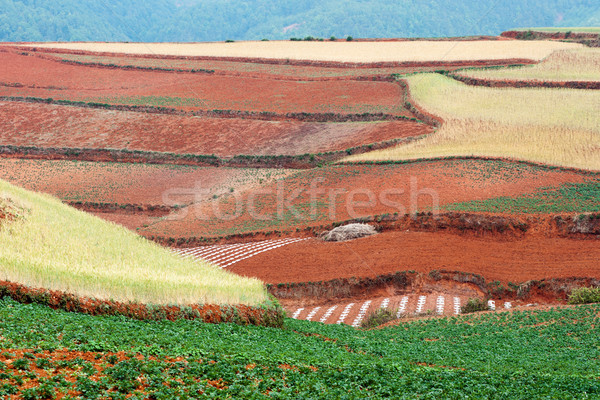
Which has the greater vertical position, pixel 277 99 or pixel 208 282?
pixel 277 99

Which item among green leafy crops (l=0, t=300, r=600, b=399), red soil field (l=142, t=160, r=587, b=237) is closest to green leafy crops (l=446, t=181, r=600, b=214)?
red soil field (l=142, t=160, r=587, b=237)

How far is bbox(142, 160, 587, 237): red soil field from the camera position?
33.2 m

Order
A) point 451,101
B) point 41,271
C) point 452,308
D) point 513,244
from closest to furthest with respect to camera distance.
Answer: point 41,271 → point 452,308 → point 513,244 → point 451,101

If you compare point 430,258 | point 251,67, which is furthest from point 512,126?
point 251,67

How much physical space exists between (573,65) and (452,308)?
4921 centimetres

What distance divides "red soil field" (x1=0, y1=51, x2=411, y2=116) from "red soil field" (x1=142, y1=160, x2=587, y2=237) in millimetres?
16204

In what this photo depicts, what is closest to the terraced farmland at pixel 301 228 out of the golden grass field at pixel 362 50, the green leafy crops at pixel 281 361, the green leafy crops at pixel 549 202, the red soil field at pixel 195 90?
the green leafy crops at pixel 281 361

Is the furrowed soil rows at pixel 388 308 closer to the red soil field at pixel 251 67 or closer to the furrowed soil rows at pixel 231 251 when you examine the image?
the furrowed soil rows at pixel 231 251

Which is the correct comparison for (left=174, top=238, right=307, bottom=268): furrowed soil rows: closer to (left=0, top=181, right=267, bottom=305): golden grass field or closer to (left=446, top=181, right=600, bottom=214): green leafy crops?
(left=0, top=181, right=267, bottom=305): golden grass field

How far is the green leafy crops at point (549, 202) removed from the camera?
29.7 meters

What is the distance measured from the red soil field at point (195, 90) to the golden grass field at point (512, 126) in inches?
209

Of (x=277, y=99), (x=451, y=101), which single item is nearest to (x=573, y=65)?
(x=451, y=101)

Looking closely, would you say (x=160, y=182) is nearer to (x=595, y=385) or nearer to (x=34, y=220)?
(x=34, y=220)

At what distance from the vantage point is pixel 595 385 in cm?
1163
